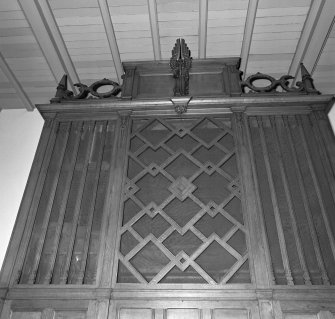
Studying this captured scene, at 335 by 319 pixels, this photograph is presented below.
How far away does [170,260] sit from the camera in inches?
81.1

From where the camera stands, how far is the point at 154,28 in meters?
2.70

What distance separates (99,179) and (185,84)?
1.04 m

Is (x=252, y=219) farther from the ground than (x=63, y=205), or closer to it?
closer to it

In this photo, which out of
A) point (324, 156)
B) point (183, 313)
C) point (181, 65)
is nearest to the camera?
point (183, 313)

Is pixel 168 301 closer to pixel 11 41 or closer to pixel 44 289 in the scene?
pixel 44 289

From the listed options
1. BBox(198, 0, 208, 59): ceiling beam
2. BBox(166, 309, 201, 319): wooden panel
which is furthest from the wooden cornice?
BBox(166, 309, 201, 319): wooden panel

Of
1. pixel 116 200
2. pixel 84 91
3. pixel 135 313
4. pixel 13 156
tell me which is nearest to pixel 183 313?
pixel 135 313

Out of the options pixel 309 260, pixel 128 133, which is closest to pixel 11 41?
pixel 128 133

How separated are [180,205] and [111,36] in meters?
1.47

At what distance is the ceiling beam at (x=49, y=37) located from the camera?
2.54 m

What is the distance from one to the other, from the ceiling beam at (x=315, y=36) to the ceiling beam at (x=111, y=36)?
4.87 feet

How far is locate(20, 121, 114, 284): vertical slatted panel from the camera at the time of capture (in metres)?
2.04

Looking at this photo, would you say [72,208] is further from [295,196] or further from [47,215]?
[295,196]

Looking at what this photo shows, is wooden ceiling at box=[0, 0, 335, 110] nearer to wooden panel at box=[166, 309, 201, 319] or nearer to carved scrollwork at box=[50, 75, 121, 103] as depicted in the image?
carved scrollwork at box=[50, 75, 121, 103]
